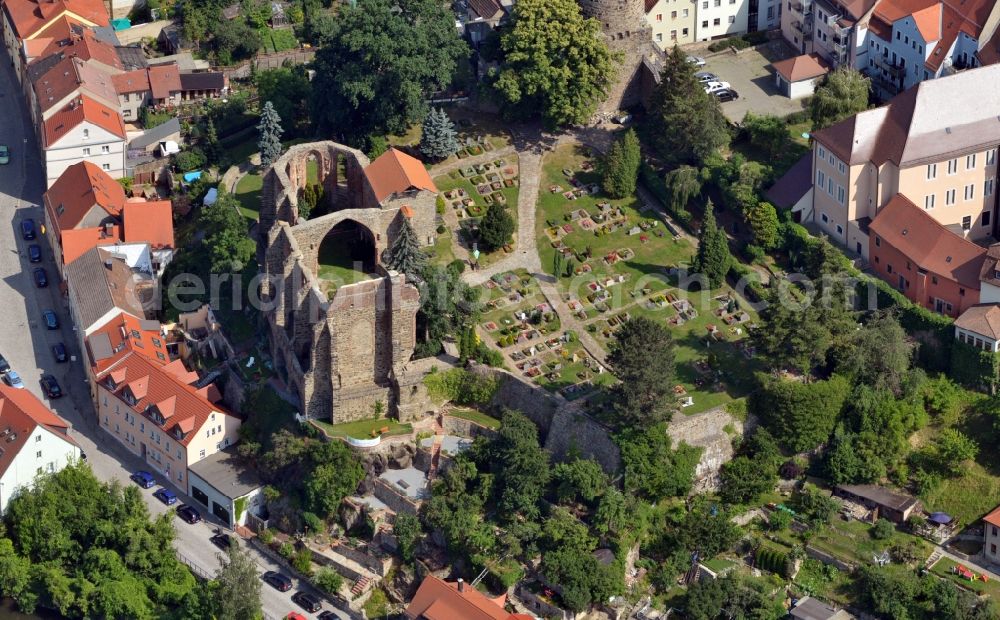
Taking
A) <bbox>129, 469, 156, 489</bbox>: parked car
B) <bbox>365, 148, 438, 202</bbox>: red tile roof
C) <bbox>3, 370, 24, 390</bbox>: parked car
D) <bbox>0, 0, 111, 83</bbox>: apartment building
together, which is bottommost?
<bbox>129, 469, 156, 489</bbox>: parked car

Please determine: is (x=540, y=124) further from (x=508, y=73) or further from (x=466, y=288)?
(x=466, y=288)

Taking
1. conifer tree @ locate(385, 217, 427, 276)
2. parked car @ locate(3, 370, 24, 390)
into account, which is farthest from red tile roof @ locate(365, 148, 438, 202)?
parked car @ locate(3, 370, 24, 390)

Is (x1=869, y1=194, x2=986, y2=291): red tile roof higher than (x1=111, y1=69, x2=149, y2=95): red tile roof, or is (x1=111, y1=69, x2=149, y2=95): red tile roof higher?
(x1=869, y1=194, x2=986, y2=291): red tile roof

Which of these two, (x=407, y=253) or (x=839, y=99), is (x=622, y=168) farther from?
(x=407, y=253)

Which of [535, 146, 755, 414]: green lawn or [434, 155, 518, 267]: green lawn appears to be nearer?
[535, 146, 755, 414]: green lawn

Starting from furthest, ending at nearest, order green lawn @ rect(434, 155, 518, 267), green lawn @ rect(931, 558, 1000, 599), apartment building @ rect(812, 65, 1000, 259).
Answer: green lawn @ rect(434, 155, 518, 267), apartment building @ rect(812, 65, 1000, 259), green lawn @ rect(931, 558, 1000, 599)

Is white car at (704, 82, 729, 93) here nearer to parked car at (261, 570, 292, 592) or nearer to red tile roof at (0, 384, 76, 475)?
parked car at (261, 570, 292, 592)

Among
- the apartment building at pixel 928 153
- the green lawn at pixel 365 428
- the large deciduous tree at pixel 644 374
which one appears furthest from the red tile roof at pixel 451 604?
the apartment building at pixel 928 153

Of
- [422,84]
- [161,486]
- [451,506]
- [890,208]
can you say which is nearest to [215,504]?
[161,486]
